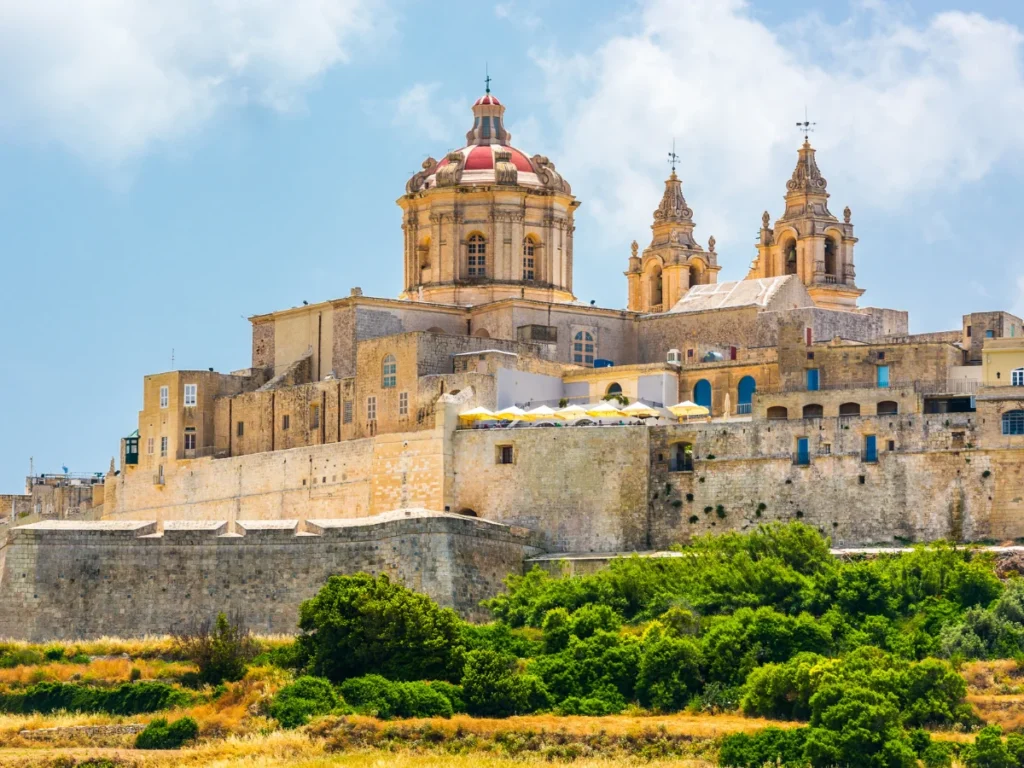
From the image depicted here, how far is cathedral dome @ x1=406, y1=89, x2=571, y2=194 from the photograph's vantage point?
75188mm

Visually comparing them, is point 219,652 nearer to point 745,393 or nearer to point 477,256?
point 745,393

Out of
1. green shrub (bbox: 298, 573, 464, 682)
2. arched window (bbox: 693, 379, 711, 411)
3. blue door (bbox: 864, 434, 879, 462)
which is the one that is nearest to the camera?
green shrub (bbox: 298, 573, 464, 682)

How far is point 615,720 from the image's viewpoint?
51.3 metres

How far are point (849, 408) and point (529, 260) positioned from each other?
47.4 ft

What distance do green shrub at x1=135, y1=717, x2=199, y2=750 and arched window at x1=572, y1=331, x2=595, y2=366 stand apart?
2532 cm

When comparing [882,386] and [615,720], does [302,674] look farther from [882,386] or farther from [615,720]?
[882,386]

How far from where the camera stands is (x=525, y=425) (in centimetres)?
6550

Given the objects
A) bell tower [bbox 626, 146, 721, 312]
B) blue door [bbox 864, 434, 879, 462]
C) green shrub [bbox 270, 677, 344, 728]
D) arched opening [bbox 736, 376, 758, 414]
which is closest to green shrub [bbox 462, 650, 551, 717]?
green shrub [bbox 270, 677, 344, 728]

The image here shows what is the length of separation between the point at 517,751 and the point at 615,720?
107 inches

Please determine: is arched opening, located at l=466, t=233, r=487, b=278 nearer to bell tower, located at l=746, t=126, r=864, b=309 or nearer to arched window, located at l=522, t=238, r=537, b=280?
arched window, located at l=522, t=238, r=537, b=280

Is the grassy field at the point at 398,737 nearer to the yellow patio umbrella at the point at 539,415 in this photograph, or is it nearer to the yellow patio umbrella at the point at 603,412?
the yellow patio umbrella at the point at 539,415

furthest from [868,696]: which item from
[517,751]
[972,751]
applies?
[517,751]

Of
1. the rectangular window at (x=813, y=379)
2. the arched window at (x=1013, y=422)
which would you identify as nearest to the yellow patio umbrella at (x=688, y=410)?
the rectangular window at (x=813, y=379)

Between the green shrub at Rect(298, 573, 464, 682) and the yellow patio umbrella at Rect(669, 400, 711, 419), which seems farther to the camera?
the yellow patio umbrella at Rect(669, 400, 711, 419)
